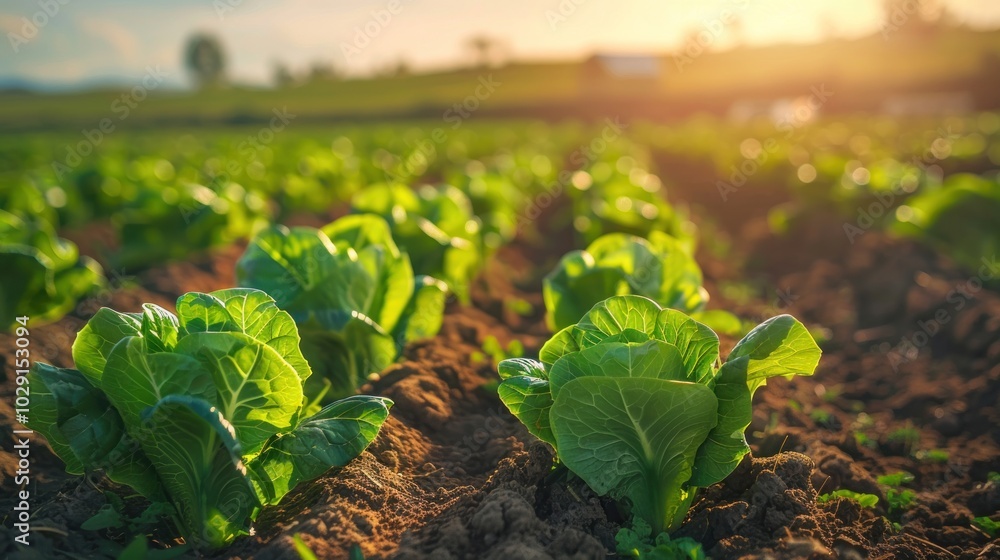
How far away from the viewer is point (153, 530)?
251cm

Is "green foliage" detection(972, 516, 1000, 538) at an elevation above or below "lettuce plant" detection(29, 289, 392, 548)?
below

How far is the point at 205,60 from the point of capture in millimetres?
104875

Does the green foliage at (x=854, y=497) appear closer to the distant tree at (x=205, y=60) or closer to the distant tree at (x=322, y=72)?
the distant tree at (x=322, y=72)

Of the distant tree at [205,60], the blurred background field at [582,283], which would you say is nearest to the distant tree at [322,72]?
the distant tree at [205,60]

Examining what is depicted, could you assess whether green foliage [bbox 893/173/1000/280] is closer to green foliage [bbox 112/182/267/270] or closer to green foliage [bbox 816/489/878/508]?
green foliage [bbox 816/489/878/508]

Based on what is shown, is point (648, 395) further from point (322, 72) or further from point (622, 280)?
point (322, 72)

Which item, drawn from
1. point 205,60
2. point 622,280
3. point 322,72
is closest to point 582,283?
point 622,280

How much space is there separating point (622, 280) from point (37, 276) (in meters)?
3.79

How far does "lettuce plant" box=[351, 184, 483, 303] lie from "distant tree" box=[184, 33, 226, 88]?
107m

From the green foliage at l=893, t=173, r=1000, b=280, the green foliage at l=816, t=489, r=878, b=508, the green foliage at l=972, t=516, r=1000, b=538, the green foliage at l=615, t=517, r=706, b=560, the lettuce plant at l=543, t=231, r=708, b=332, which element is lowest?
the green foliage at l=972, t=516, r=1000, b=538

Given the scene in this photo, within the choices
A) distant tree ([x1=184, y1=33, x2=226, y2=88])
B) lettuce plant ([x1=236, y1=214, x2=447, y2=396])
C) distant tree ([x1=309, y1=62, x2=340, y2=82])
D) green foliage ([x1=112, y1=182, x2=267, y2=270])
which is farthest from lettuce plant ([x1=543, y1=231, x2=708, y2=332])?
distant tree ([x1=184, y1=33, x2=226, y2=88])

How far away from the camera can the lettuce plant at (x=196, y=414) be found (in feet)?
7.20

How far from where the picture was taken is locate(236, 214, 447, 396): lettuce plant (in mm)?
3389

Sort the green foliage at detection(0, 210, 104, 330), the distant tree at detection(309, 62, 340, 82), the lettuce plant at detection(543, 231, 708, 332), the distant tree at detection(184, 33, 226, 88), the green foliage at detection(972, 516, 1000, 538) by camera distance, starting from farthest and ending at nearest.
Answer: the distant tree at detection(184, 33, 226, 88) < the distant tree at detection(309, 62, 340, 82) < the green foliage at detection(0, 210, 104, 330) < the lettuce plant at detection(543, 231, 708, 332) < the green foliage at detection(972, 516, 1000, 538)
